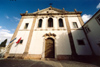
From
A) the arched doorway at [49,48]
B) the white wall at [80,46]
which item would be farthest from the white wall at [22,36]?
the white wall at [80,46]

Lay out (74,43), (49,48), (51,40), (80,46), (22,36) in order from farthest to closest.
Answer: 1. (22,36)
2. (51,40)
3. (49,48)
4. (74,43)
5. (80,46)

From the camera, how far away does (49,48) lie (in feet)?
24.0

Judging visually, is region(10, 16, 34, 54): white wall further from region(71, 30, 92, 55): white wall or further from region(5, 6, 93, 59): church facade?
region(71, 30, 92, 55): white wall

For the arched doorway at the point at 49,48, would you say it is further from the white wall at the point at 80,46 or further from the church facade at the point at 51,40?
the white wall at the point at 80,46

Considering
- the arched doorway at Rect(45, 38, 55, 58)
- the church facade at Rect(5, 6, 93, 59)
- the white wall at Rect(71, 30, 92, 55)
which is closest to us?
the white wall at Rect(71, 30, 92, 55)

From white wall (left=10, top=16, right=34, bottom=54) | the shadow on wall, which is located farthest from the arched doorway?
white wall (left=10, top=16, right=34, bottom=54)

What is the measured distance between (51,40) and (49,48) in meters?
1.45

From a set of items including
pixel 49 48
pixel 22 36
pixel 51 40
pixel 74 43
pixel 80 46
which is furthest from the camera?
pixel 22 36

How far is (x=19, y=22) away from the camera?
9.65m

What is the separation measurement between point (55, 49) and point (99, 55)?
590 centimetres

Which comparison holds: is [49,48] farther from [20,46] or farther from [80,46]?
[80,46]

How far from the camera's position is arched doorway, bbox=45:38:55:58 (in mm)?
6855

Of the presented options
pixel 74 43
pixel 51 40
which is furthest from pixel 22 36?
pixel 74 43

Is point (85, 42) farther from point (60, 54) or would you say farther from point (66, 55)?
point (60, 54)
